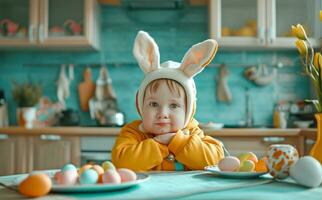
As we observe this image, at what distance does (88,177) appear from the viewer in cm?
92

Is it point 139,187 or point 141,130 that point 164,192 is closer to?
point 139,187

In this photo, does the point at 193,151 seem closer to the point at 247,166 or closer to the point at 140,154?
the point at 140,154

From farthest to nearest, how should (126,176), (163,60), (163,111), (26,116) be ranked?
(163,60)
(26,116)
(163,111)
(126,176)

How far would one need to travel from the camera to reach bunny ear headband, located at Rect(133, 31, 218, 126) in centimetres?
142

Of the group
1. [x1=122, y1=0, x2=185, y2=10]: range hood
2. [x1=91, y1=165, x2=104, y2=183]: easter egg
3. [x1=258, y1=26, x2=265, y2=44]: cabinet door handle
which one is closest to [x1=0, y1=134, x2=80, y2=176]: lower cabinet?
[x1=122, y1=0, x2=185, y2=10]: range hood

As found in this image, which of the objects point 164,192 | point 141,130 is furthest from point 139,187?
point 141,130

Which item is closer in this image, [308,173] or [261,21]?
[308,173]

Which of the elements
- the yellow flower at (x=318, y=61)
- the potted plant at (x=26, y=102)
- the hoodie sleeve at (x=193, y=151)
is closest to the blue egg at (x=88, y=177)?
the hoodie sleeve at (x=193, y=151)

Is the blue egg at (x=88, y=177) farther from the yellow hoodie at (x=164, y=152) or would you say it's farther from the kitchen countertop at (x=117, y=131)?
the kitchen countertop at (x=117, y=131)

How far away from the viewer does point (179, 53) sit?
3.55m

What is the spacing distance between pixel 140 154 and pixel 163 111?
15 cm

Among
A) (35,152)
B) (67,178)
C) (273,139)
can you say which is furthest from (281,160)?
(35,152)

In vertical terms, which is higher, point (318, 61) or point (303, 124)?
point (318, 61)

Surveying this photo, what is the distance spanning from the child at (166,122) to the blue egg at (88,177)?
0.44 metres
